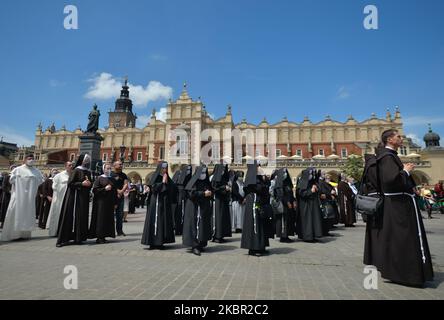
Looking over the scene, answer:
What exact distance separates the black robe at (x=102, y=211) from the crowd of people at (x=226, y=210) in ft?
0.08

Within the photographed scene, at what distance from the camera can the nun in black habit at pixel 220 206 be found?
6.84 metres

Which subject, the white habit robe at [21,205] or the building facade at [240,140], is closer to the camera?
the white habit robe at [21,205]

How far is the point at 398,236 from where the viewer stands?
381cm

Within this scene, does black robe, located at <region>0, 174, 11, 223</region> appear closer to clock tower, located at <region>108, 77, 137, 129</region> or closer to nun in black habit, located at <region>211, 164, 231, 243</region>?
nun in black habit, located at <region>211, 164, 231, 243</region>

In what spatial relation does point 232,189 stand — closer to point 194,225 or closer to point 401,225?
point 194,225

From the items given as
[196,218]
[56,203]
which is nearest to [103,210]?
[56,203]

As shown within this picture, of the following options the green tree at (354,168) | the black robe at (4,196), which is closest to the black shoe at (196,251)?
the black robe at (4,196)

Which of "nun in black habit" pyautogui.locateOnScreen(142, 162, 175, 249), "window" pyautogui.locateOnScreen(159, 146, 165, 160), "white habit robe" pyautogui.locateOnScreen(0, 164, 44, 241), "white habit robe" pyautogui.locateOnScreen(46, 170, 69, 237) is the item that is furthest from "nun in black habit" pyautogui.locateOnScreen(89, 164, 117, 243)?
"window" pyautogui.locateOnScreen(159, 146, 165, 160)

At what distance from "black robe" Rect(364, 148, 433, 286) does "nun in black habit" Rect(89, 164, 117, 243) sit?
6.08 m

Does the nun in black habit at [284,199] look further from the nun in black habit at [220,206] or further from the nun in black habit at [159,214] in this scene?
the nun in black habit at [159,214]

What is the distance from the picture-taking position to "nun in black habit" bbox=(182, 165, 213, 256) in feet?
19.0

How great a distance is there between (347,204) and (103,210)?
9579 mm

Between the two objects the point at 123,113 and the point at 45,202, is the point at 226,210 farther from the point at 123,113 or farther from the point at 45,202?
the point at 123,113
